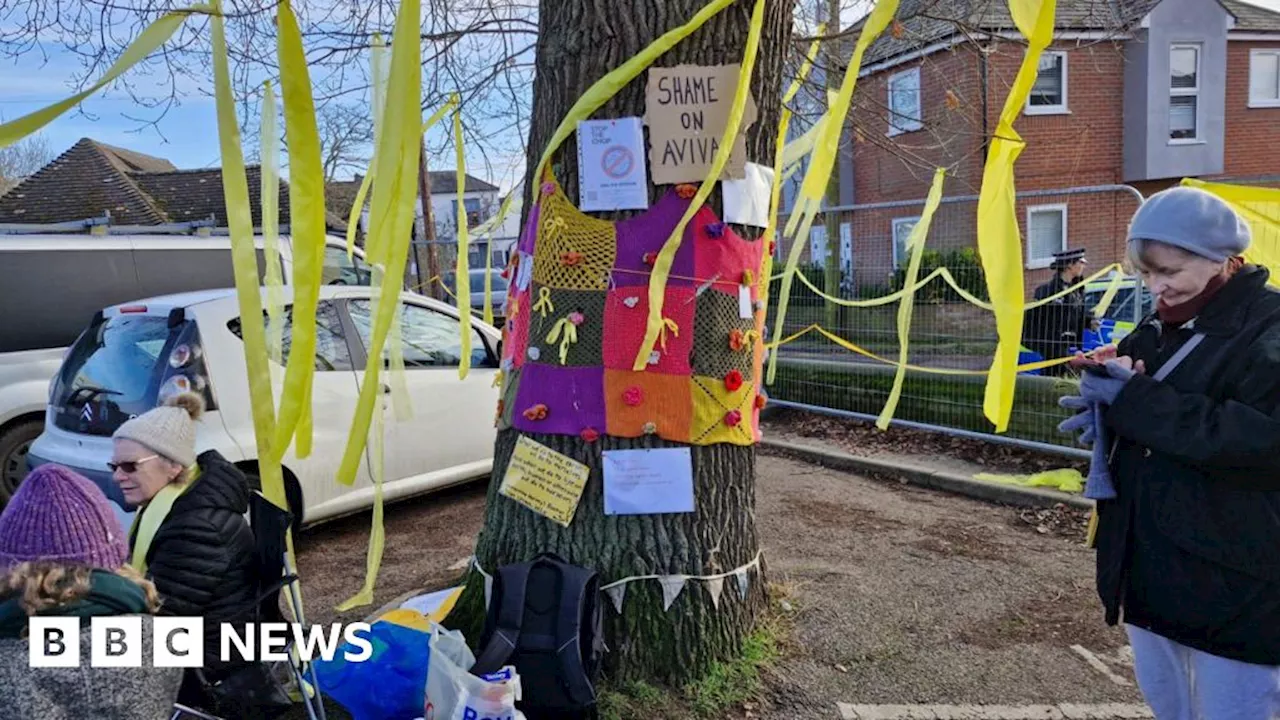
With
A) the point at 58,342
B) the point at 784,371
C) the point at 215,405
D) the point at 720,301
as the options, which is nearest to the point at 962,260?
the point at 784,371

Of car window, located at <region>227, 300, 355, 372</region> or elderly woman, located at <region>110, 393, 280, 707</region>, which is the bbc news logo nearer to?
elderly woman, located at <region>110, 393, 280, 707</region>

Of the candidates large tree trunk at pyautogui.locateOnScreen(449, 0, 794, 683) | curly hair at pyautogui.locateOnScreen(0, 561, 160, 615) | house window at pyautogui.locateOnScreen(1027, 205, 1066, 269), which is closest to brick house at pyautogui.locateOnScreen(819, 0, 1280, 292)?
house window at pyautogui.locateOnScreen(1027, 205, 1066, 269)

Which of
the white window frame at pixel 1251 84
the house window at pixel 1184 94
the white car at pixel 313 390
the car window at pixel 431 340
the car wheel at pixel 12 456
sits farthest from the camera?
the white window frame at pixel 1251 84

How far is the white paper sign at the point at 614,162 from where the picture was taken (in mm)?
2938

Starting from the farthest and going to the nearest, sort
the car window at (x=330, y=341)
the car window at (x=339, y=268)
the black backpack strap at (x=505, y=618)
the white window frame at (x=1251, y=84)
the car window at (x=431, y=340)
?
the white window frame at (x=1251, y=84), the car window at (x=339, y=268), the car window at (x=431, y=340), the car window at (x=330, y=341), the black backpack strap at (x=505, y=618)

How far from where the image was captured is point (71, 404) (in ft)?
15.4

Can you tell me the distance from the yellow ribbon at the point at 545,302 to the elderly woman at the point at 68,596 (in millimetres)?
1477

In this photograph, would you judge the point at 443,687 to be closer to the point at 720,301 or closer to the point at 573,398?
the point at 573,398

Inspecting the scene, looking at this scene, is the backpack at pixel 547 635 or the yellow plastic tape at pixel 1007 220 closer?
the yellow plastic tape at pixel 1007 220

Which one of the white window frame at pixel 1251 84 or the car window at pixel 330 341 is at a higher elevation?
the white window frame at pixel 1251 84

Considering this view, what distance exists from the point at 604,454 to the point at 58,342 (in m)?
6.20

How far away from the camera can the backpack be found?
2.62m

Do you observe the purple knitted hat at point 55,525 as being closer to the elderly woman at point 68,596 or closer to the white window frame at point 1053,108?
the elderly woman at point 68,596

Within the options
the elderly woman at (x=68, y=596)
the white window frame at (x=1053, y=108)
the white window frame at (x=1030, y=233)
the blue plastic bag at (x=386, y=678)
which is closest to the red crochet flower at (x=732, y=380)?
the blue plastic bag at (x=386, y=678)
